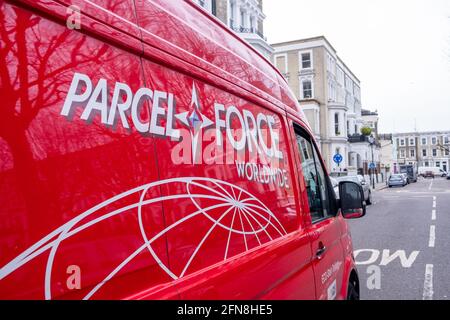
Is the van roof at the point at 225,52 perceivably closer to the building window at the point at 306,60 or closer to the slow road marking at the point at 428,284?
the slow road marking at the point at 428,284

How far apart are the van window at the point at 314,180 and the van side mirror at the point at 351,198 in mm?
131

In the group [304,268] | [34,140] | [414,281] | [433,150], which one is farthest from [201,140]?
[433,150]

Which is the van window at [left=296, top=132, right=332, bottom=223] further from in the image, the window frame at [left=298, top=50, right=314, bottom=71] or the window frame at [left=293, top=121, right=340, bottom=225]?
the window frame at [left=298, top=50, right=314, bottom=71]

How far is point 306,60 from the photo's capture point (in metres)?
43.3

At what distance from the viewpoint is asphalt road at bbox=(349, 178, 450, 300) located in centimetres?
554

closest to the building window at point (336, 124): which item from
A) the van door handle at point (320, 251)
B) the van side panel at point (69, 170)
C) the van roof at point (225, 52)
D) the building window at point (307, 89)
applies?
the building window at point (307, 89)

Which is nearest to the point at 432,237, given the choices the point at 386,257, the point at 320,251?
the point at 386,257

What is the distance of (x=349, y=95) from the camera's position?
56.0 metres

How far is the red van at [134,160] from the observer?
3.51 ft

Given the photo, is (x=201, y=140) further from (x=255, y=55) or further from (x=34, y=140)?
(x=255, y=55)

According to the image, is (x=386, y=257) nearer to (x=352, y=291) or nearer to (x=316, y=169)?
(x=352, y=291)

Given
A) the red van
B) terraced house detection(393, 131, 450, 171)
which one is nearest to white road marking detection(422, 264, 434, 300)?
the red van

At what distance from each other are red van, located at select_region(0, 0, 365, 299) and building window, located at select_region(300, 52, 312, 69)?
42.7 m

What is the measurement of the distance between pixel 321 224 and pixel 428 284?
3.72 metres
